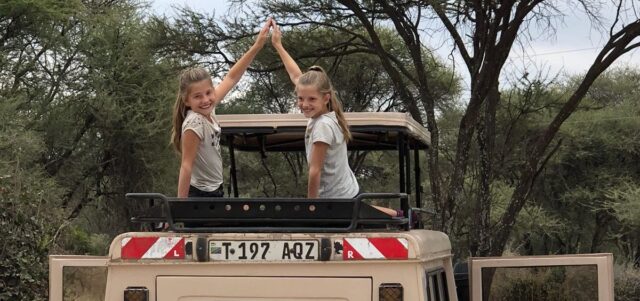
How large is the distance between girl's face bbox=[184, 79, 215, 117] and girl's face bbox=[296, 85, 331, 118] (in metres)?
0.45

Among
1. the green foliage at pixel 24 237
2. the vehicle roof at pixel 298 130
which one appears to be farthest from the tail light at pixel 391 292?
the green foliage at pixel 24 237

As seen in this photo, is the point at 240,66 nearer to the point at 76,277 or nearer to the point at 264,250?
the point at 264,250

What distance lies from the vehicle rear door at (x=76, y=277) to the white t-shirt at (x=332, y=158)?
3.95ft

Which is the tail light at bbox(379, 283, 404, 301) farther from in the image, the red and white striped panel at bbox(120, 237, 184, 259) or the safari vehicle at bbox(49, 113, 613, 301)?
the red and white striped panel at bbox(120, 237, 184, 259)

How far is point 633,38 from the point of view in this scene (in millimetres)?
14281

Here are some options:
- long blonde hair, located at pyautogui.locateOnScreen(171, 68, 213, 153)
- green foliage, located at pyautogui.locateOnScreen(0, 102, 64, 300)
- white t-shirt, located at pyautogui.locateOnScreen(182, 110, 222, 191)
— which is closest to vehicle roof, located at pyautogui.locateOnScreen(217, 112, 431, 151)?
white t-shirt, located at pyautogui.locateOnScreen(182, 110, 222, 191)

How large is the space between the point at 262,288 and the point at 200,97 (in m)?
1.12

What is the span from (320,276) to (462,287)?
2323mm

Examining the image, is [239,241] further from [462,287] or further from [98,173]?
[98,173]

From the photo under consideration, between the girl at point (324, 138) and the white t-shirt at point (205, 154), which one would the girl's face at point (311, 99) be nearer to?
the girl at point (324, 138)

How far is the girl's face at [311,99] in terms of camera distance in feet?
15.5

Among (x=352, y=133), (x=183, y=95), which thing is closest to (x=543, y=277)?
(x=352, y=133)

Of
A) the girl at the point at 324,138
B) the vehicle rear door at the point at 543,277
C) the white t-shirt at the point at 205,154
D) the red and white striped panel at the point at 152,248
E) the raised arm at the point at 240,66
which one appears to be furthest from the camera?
the vehicle rear door at the point at 543,277

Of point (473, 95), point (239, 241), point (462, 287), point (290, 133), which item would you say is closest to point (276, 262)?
point (239, 241)
